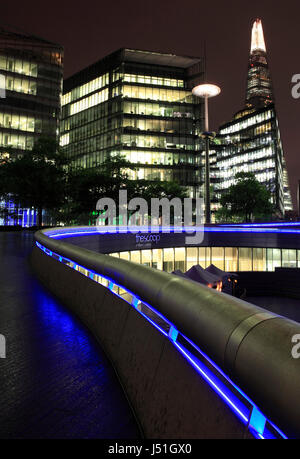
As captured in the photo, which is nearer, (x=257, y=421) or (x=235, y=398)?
(x=257, y=421)

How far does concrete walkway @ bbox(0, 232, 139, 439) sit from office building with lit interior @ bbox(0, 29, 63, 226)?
211 ft

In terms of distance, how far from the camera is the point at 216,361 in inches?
73.4

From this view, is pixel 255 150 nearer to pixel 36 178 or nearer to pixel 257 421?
pixel 36 178

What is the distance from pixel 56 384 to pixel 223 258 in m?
38.4

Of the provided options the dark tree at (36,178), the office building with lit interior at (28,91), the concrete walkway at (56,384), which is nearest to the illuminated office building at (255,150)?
the office building with lit interior at (28,91)

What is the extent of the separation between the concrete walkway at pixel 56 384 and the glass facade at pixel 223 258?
31.5m

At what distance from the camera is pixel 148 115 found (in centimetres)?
8394

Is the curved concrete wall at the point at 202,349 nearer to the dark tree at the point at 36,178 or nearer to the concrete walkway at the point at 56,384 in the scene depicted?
the concrete walkway at the point at 56,384

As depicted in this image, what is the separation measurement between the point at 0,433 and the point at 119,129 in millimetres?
84619

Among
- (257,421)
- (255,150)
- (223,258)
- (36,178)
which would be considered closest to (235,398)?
(257,421)

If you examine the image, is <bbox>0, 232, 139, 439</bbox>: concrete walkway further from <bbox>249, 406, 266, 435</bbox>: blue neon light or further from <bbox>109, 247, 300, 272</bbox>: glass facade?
<bbox>109, 247, 300, 272</bbox>: glass facade
